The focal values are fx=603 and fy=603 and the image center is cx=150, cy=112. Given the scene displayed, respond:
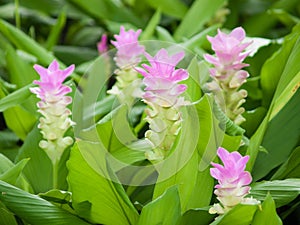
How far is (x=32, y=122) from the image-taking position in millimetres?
1027

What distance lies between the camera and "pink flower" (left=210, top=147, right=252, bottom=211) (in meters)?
0.64

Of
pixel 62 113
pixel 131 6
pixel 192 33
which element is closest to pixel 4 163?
pixel 62 113

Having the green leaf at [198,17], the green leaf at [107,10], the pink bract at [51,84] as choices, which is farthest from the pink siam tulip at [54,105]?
the green leaf at [107,10]

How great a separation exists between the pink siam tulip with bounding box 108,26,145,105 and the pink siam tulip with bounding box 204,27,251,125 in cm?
13

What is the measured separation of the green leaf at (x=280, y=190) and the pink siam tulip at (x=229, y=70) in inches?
5.6

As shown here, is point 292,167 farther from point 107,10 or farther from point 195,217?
point 107,10

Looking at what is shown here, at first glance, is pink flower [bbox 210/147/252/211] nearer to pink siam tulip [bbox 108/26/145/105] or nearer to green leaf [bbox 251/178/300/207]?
green leaf [bbox 251/178/300/207]

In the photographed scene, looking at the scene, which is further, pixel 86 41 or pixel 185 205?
pixel 86 41

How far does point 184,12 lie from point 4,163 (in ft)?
3.08

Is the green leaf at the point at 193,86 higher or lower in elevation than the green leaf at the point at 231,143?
higher

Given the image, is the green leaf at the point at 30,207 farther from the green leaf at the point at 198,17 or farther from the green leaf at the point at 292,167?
the green leaf at the point at 198,17

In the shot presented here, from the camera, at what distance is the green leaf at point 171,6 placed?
5.36 feet

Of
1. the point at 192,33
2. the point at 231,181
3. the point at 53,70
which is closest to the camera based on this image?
the point at 231,181

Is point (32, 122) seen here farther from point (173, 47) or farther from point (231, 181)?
point (231, 181)
